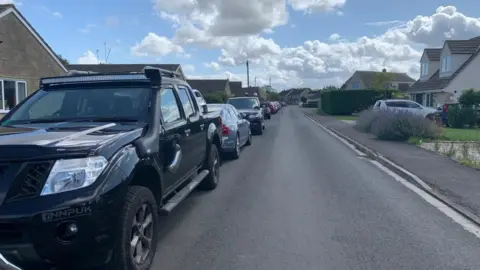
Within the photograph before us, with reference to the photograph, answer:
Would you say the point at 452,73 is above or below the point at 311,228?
above

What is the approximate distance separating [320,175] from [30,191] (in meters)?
7.35

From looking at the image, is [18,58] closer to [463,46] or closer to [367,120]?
[367,120]

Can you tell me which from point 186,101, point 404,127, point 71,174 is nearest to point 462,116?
point 404,127

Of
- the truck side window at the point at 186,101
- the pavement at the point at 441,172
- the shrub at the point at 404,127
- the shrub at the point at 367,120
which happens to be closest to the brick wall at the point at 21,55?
the truck side window at the point at 186,101

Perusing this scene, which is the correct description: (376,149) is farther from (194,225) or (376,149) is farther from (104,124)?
(104,124)

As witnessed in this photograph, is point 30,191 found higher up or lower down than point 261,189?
higher up

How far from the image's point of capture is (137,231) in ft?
13.3

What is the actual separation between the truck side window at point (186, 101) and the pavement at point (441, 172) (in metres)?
4.34

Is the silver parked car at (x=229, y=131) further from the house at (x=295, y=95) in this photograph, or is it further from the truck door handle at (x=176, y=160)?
the house at (x=295, y=95)

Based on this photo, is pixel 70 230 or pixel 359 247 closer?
pixel 70 230

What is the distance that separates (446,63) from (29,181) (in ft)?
140

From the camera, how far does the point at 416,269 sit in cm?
451

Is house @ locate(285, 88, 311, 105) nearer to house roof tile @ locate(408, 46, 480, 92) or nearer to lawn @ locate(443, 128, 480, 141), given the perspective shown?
house roof tile @ locate(408, 46, 480, 92)

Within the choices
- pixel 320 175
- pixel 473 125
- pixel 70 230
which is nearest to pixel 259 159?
pixel 320 175
